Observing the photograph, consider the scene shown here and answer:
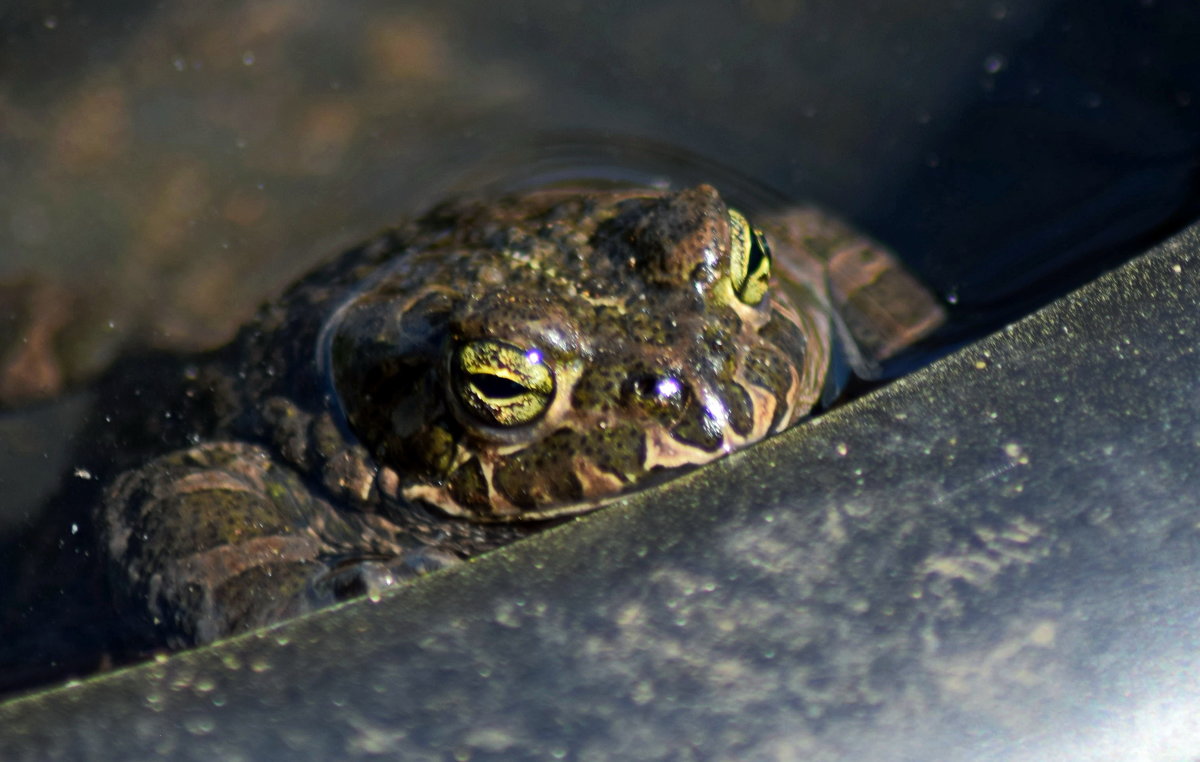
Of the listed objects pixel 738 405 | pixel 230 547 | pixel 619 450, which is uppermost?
pixel 738 405

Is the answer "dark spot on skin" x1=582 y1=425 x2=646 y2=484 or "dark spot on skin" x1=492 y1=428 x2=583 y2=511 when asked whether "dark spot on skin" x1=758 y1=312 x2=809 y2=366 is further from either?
"dark spot on skin" x1=492 y1=428 x2=583 y2=511

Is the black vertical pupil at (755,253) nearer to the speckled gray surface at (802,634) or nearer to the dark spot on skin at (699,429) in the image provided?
the dark spot on skin at (699,429)

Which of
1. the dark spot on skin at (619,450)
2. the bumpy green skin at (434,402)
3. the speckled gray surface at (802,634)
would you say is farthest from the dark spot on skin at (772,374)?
the speckled gray surface at (802,634)

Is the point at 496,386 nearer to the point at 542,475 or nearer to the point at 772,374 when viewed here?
the point at 542,475

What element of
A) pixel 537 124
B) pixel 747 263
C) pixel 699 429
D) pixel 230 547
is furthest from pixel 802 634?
pixel 537 124

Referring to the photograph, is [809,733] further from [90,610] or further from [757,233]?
[90,610]

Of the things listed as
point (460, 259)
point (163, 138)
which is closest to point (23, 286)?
point (163, 138)
